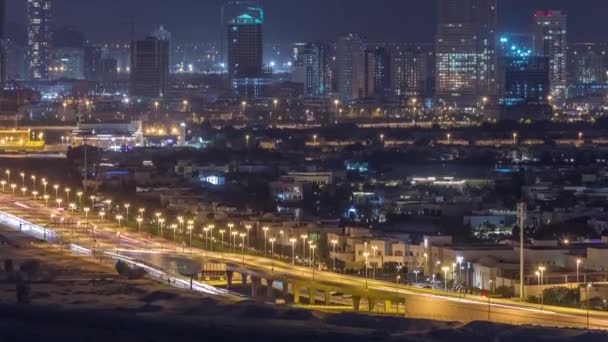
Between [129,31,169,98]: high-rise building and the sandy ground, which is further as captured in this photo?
[129,31,169,98]: high-rise building

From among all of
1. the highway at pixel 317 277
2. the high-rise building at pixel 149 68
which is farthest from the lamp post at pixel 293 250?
the high-rise building at pixel 149 68

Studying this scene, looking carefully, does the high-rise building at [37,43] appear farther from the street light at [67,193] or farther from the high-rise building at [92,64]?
the street light at [67,193]

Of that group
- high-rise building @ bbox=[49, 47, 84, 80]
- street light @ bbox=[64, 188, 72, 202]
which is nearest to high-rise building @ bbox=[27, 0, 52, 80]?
high-rise building @ bbox=[49, 47, 84, 80]

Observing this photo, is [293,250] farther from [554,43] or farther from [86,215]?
[554,43]

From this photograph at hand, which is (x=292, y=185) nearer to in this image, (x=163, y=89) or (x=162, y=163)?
(x=162, y=163)

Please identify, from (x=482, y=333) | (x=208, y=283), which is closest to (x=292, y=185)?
(x=208, y=283)

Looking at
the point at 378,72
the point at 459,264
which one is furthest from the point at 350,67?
the point at 459,264

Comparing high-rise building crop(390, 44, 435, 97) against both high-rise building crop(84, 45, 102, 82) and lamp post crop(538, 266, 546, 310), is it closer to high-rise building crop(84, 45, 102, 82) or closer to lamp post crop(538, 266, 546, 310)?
high-rise building crop(84, 45, 102, 82)
